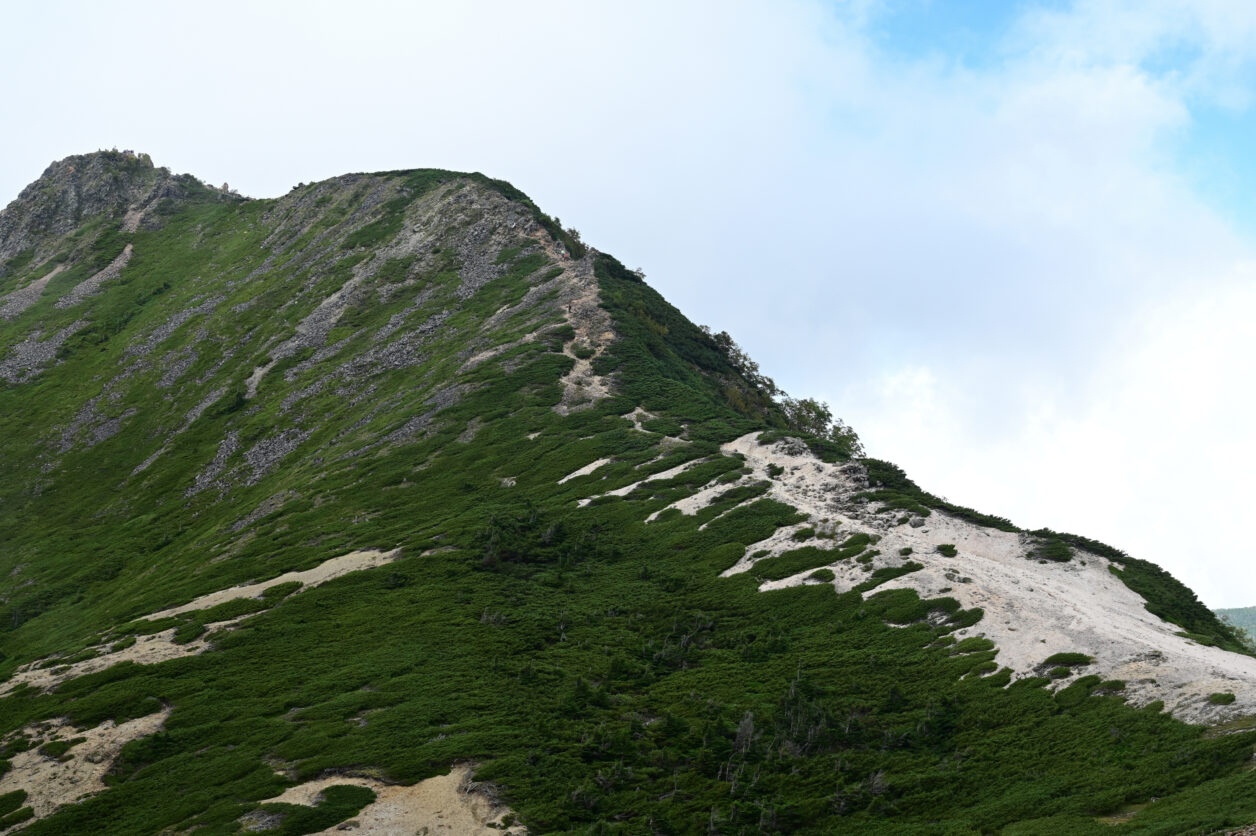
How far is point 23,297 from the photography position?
148m

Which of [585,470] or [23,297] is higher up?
[23,297]

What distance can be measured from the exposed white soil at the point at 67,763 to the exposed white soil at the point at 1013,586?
1294 inches

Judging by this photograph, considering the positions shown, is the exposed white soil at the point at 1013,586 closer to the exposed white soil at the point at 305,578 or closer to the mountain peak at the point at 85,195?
the exposed white soil at the point at 305,578

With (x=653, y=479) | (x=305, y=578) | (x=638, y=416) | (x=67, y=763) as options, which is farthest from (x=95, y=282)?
(x=67, y=763)

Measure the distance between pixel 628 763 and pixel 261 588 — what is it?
32.9 metres

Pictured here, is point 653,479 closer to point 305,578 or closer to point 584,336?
point 305,578

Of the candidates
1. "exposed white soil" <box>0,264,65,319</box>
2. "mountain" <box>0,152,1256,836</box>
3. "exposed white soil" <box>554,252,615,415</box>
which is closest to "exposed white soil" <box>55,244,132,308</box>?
"exposed white soil" <box>0,264,65,319</box>

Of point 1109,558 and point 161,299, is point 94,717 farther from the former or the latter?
point 161,299

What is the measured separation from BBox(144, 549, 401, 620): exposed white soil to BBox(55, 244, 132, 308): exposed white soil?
346ft

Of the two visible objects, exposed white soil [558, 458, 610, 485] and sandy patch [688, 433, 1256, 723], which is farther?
exposed white soil [558, 458, 610, 485]

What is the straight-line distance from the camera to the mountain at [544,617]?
114 feet

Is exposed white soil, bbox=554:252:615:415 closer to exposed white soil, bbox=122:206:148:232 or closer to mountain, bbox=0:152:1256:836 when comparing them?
mountain, bbox=0:152:1256:836

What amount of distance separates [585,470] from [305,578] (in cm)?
2249

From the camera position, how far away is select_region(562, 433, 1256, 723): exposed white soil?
115 feet
